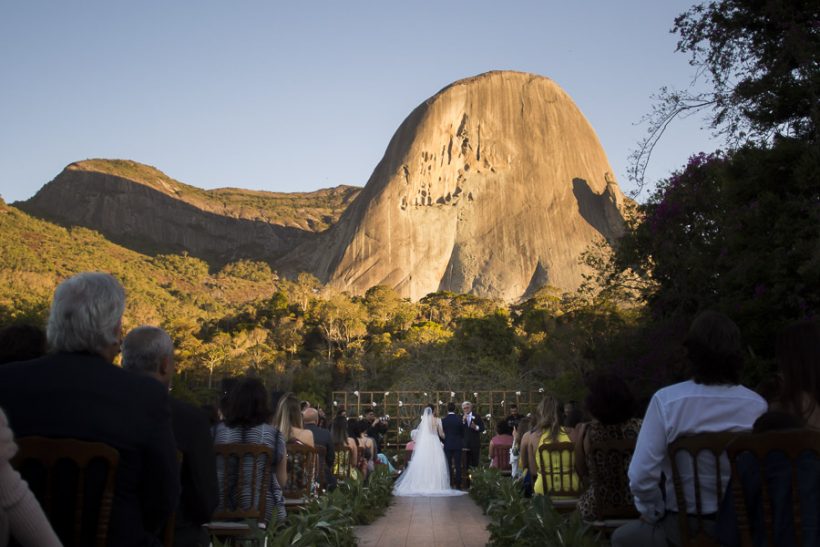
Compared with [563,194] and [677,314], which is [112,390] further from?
[563,194]

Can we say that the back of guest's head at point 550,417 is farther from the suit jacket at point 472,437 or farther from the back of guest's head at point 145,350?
the suit jacket at point 472,437

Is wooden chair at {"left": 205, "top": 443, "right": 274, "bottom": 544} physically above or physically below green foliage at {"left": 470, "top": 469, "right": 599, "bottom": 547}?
above

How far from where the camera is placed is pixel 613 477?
5.52 metres

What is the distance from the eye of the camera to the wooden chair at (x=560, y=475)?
24.0ft

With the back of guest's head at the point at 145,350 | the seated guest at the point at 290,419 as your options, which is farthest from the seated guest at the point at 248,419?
the back of guest's head at the point at 145,350

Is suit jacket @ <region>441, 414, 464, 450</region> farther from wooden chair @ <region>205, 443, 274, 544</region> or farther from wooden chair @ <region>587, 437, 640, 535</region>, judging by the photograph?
wooden chair @ <region>587, 437, 640, 535</region>

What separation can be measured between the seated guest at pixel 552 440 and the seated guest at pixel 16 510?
18.1 ft

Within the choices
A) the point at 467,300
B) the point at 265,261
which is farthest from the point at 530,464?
the point at 265,261

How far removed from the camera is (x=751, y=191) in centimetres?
1278

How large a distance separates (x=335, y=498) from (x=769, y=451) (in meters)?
6.86

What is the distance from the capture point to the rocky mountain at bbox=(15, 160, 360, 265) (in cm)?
14455

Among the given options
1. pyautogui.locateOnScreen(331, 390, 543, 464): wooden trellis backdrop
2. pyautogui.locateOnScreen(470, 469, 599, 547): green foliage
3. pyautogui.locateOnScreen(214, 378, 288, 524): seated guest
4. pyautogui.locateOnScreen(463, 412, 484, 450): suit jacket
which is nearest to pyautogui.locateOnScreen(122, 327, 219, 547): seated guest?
pyautogui.locateOnScreen(214, 378, 288, 524): seated guest

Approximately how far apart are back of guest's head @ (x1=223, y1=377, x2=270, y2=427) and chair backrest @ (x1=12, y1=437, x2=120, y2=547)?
137 inches

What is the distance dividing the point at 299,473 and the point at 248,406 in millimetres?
2010
